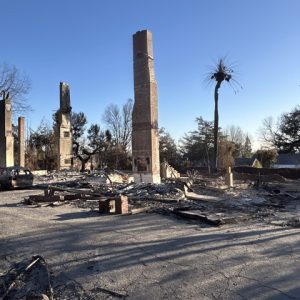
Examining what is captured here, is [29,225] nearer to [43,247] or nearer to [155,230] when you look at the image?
[43,247]

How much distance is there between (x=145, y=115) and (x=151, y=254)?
16.7m

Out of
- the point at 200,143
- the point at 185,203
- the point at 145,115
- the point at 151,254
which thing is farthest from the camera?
the point at 200,143

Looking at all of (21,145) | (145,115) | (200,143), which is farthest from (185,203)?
(200,143)

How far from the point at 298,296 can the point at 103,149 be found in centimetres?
5648

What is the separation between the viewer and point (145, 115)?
2322 cm

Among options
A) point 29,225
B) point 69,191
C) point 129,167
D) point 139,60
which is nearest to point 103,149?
point 129,167

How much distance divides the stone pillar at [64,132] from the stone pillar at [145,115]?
15523 mm

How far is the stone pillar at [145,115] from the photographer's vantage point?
A: 76.1 ft

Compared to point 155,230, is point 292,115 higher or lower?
higher

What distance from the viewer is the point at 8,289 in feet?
17.5

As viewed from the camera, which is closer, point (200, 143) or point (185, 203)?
point (185, 203)

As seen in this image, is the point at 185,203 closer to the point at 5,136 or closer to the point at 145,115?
the point at 145,115

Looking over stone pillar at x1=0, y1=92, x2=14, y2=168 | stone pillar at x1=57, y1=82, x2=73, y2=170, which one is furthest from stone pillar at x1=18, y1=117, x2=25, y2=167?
stone pillar at x1=57, y1=82, x2=73, y2=170

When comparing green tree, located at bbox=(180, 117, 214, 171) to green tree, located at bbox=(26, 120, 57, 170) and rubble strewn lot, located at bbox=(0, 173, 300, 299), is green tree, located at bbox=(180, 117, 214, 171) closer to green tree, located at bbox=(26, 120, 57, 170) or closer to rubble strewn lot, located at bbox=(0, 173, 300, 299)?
green tree, located at bbox=(26, 120, 57, 170)
